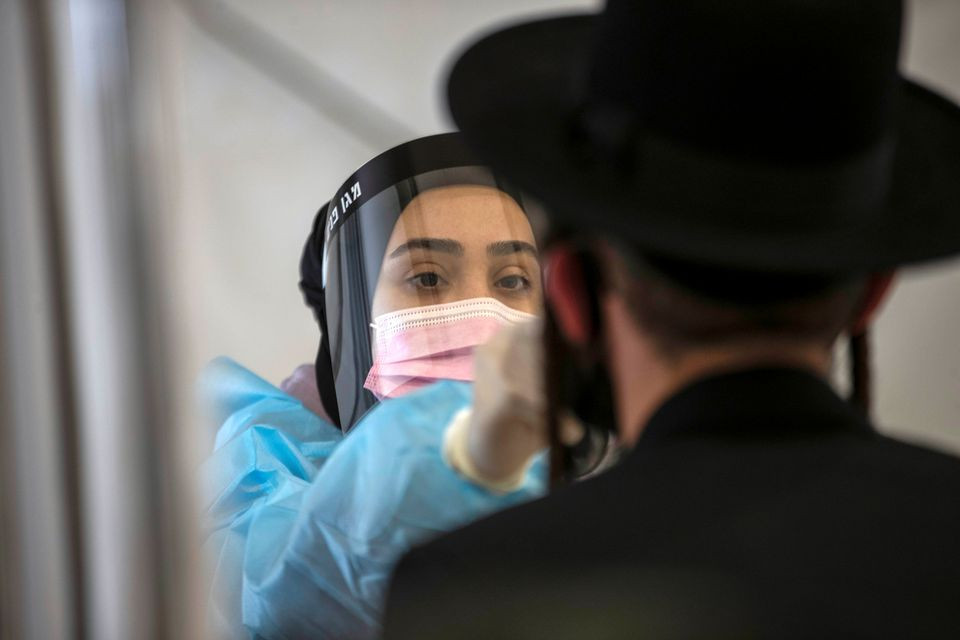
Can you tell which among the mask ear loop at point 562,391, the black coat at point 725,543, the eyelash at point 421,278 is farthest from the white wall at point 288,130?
the black coat at point 725,543

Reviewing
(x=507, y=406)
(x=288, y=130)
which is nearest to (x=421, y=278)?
(x=288, y=130)

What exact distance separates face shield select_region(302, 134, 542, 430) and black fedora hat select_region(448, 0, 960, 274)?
26.6 inches

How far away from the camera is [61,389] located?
570mm

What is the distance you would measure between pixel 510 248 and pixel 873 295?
0.71 m

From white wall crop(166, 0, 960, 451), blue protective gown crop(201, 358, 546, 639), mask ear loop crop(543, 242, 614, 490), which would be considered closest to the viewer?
mask ear loop crop(543, 242, 614, 490)

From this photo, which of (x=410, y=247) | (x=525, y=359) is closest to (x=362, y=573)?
(x=525, y=359)

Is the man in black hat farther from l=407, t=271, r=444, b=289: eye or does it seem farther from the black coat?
l=407, t=271, r=444, b=289: eye

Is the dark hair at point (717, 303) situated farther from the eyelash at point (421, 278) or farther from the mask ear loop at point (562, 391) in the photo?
the eyelash at point (421, 278)

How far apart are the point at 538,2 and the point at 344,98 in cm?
36

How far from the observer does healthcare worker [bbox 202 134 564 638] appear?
105 centimetres

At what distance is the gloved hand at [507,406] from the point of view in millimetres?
869

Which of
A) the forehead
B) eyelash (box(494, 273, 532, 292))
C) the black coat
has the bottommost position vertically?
the black coat

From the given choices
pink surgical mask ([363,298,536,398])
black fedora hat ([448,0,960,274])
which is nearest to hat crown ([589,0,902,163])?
black fedora hat ([448,0,960,274])

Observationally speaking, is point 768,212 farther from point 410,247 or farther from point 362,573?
point 410,247
